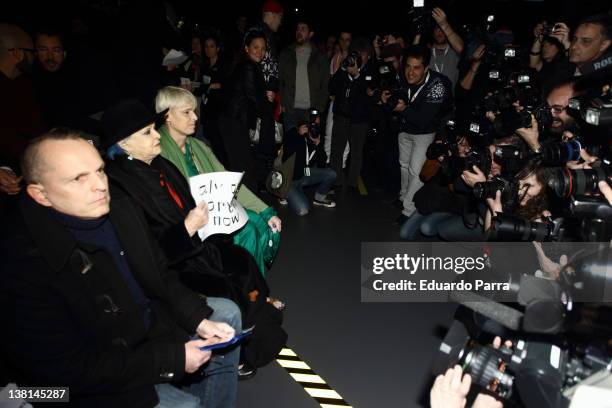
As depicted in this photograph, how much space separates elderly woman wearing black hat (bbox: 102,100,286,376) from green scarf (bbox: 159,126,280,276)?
0.24 meters

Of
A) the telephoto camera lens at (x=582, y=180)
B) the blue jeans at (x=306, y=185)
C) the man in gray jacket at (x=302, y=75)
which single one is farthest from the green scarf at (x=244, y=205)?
the man in gray jacket at (x=302, y=75)

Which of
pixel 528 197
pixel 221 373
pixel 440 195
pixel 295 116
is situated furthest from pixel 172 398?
pixel 295 116

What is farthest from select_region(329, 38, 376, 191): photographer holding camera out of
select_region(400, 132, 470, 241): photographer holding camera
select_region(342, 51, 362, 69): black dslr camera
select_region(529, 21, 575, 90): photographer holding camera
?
select_region(529, 21, 575, 90): photographer holding camera

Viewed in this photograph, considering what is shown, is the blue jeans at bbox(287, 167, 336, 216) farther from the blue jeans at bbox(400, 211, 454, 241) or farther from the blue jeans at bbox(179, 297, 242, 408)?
the blue jeans at bbox(179, 297, 242, 408)

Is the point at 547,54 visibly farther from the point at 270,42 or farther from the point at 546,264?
the point at 546,264

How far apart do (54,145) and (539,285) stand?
5.44ft

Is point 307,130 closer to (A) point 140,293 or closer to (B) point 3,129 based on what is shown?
(B) point 3,129

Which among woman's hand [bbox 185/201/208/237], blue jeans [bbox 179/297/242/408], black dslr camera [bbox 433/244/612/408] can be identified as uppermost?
woman's hand [bbox 185/201/208/237]

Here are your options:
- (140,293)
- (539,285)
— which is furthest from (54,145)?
(539,285)

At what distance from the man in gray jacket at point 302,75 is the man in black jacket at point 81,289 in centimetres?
440

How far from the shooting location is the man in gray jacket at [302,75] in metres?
5.97

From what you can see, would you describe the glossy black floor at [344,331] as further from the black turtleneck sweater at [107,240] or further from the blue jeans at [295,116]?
the blue jeans at [295,116]

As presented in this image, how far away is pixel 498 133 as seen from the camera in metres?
3.13

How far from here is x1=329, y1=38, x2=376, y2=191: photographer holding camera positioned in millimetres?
5648
